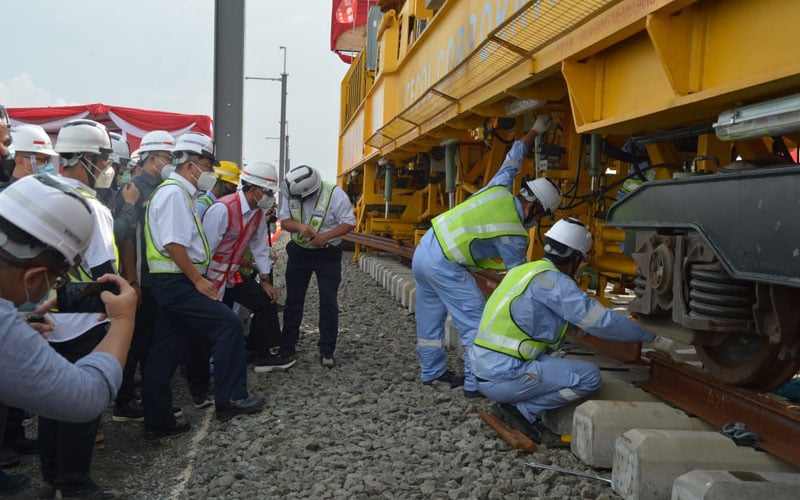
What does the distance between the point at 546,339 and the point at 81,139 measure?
2.87 meters

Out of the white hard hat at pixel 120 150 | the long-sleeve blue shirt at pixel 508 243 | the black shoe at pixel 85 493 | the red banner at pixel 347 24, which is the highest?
the red banner at pixel 347 24

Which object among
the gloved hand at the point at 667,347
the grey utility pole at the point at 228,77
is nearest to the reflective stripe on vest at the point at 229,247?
the grey utility pole at the point at 228,77

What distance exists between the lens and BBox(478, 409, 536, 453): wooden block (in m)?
3.74

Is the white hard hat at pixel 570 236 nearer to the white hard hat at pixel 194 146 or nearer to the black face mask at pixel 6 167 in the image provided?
the white hard hat at pixel 194 146

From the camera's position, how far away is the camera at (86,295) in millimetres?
2246

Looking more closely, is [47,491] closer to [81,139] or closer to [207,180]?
[81,139]

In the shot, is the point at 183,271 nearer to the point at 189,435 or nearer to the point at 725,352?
the point at 189,435

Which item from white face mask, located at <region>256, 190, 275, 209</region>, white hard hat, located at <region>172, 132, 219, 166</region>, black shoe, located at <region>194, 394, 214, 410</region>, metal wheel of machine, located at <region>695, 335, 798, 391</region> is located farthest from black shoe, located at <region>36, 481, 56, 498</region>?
metal wheel of machine, located at <region>695, 335, 798, 391</region>

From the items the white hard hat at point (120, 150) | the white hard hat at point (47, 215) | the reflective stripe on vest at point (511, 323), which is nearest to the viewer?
the white hard hat at point (47, 215)

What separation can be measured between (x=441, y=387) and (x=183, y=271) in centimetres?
204

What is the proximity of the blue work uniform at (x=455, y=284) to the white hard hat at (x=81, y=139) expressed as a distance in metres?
2.31

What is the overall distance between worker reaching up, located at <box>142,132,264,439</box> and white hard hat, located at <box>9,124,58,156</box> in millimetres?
1413

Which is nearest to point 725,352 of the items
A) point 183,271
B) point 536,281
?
point 536,281

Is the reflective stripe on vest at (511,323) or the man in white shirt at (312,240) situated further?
the man in white shirt at (312,240)
